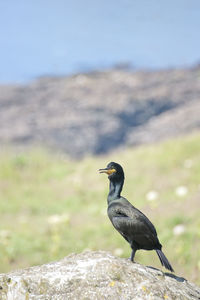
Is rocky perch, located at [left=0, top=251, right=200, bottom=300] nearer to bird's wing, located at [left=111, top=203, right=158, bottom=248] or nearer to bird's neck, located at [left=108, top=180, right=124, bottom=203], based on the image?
bird's wing, located at [left=111, top=203, right=158, bottom=248]

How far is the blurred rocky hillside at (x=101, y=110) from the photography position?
122 feet

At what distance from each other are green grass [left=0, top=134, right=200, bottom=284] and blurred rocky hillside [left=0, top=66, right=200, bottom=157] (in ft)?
54.5

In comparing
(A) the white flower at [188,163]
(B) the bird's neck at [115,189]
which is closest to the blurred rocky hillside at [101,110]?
(A) the white flower at [188,163]

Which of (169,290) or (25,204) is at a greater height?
(25,204)

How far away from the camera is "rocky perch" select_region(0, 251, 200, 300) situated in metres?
2.93

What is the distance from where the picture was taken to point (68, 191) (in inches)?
593

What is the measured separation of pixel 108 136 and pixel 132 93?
885 centimetres

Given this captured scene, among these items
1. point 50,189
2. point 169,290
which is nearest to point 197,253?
point 169,290

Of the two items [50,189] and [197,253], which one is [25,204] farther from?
[197,253]

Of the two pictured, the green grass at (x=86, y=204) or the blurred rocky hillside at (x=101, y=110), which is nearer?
the green grass at (x=86, y=204)

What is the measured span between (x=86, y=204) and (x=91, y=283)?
34.0 feet

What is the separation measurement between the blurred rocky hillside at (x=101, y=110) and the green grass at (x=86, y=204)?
16604mm

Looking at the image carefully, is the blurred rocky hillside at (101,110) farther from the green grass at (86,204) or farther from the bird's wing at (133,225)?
the bird's wing at (133,225)

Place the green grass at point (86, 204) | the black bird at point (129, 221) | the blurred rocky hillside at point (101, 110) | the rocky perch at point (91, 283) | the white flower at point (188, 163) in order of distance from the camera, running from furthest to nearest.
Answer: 1. the blurred rocky hillside at point (101, 110)
2. the white flower at point (188, 163)
3. the green grass at point (86, 204)
4. the black bird at point (129, 221)
5. the rocky perch at point (91, 283)
